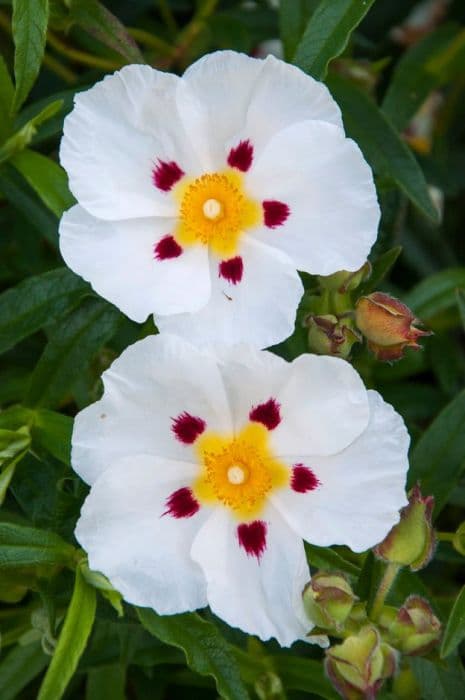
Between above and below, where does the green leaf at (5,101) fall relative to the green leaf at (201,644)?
above

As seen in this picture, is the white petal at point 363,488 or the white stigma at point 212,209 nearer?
the white petal at point 363,488

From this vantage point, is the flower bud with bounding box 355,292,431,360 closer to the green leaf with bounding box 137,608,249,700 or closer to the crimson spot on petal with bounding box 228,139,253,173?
the crimson spot on petal with bounding box 228,139,253,173

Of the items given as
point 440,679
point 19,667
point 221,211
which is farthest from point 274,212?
point 19,667

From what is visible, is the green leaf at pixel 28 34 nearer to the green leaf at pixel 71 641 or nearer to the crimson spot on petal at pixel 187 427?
the crimson spot on petal at pixel 187 427

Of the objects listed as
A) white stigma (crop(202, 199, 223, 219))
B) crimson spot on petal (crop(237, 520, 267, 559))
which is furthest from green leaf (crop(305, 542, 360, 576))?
white stigma (crop(202, 199, 223, 219))

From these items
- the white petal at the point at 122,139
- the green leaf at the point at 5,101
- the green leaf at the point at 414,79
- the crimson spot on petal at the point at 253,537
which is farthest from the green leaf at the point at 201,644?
the green leaf at the point at 414,79

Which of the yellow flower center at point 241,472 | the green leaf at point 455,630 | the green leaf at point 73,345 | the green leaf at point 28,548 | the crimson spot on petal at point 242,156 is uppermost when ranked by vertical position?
the crimson spot on petal at point 242,156

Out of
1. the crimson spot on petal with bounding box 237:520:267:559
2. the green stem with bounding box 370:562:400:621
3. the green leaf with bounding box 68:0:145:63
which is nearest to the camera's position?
the green stem with bounding box 370:562:400:621
